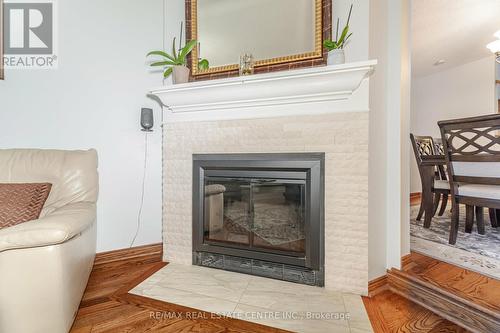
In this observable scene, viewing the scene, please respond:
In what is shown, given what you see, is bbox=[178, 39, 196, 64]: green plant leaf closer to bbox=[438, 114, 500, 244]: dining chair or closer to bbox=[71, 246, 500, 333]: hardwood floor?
bbox=[71, 246, 500, 333]: hardwood floor

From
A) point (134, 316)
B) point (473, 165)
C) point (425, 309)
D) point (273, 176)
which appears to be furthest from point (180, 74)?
point (473, 165)

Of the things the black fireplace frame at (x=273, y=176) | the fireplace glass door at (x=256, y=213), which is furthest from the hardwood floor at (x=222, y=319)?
the fireplace glass door at (x=256, y=213)

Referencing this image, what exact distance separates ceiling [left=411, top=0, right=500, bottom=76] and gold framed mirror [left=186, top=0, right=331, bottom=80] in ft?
6.17

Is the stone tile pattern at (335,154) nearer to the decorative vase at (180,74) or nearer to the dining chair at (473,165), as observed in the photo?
the decorative vase at (180,74)

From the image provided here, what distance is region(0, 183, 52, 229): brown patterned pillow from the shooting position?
1.25 metres

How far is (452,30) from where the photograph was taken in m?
3.23

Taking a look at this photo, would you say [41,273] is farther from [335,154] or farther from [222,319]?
[335,154]

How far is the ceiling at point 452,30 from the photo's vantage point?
2.76m

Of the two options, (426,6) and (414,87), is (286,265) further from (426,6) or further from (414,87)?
(414,87)

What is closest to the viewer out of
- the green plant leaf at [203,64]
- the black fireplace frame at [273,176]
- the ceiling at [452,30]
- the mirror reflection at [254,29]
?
the black fireplace frame at [273,176]

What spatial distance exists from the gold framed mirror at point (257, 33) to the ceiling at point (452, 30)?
1.88 metres

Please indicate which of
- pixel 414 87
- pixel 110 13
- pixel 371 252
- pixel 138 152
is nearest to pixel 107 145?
pixel 138 152

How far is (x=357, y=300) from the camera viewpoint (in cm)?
145

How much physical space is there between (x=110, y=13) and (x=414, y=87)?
5.37 meters
